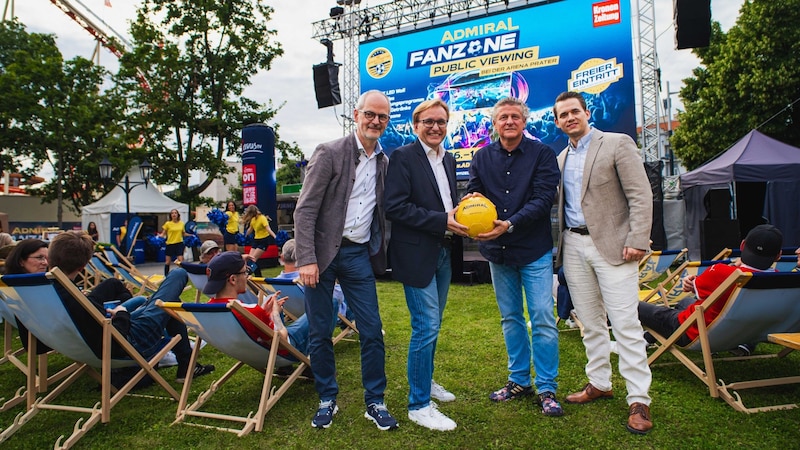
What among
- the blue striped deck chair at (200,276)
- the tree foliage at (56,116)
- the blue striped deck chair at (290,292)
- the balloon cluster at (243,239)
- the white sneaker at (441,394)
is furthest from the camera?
the tree foliage at (56,116)

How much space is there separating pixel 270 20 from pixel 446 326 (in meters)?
20.9

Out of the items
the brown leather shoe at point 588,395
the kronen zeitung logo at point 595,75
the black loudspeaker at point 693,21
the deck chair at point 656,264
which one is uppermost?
the black loudspeaker at point 693,21

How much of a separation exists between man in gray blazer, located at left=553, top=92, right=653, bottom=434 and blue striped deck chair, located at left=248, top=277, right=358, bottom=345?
1976mm

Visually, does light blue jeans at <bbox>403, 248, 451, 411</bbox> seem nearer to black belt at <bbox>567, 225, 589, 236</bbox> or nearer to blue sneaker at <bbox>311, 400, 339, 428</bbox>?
blue sneaker at <bbox>311, 400, 339, 428</bbox>

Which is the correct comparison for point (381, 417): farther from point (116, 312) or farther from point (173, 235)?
point (173, 235)

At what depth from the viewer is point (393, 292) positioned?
7.70 meters

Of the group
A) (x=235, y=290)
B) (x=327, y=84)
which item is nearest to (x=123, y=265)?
(x=235, y=290)

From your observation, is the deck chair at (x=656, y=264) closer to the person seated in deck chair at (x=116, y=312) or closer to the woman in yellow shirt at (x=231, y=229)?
the person seated in deck chair at (x=116, y=312)

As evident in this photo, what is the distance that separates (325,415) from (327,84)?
14.4 metres

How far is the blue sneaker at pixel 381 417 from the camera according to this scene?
255 cm

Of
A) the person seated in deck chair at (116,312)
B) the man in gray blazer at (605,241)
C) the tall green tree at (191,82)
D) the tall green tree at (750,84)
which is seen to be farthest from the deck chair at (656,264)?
the tall green tree at (191,82)

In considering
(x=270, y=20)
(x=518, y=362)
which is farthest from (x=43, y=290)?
(x=270, y=20)

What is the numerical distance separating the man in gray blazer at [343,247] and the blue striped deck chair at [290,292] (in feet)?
4.07

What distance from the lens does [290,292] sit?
415 cm
